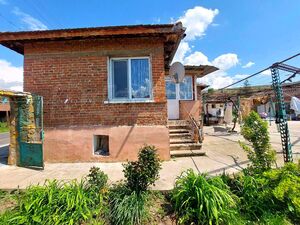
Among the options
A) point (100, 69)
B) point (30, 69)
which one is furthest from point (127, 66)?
point (30, 69)

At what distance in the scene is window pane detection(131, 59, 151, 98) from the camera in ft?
24.3

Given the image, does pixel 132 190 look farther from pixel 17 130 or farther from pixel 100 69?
pixel 17 130

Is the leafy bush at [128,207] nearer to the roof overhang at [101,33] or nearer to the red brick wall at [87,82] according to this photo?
the red brick wall at [87,82]

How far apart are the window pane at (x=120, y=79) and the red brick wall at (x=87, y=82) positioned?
0.30 metres

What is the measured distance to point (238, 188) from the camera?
4551mm

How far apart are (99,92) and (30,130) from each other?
2621 millimetres

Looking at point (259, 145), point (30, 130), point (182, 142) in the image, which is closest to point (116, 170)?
point (182, 142)

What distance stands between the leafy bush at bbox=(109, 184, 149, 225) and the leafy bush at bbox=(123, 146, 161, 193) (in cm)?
15

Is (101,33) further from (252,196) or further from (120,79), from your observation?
(252,196)

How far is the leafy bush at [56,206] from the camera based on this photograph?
3.63 m

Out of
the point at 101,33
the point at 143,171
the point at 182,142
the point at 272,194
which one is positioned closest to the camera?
the point at 272,194

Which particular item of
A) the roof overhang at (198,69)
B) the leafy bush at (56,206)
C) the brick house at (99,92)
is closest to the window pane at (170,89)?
the roof overhang at (198,69)

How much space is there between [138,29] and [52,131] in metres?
4.51

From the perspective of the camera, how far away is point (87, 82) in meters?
7.34
